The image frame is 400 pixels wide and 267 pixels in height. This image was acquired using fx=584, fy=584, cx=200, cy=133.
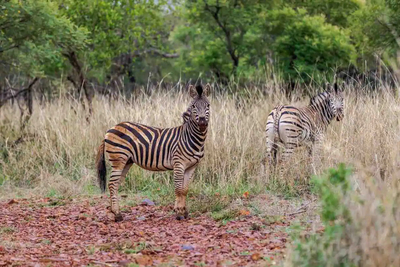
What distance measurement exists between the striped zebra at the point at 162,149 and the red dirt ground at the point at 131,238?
433 mm

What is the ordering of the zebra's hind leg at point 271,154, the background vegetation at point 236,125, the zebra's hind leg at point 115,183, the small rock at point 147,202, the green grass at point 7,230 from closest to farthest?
1. the background vegetation at point 236,125
2. the green grass at point 7,230
3. the zebra's hind leg at point 115,183
4. the small rock at point 147,202
5. the zebra's hind leg at point 271,154

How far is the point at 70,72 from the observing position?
1991cm

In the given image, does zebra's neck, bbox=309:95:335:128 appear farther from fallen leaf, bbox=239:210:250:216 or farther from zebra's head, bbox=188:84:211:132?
zebra's head, bbox=188:84:211:132

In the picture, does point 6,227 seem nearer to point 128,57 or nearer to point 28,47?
point 28,47

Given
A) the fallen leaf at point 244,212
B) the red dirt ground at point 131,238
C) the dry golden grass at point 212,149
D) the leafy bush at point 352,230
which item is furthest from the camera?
the dry golden grass at point 212,149

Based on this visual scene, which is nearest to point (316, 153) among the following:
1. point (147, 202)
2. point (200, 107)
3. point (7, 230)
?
point (200, 107)

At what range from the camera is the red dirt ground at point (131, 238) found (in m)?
4.97

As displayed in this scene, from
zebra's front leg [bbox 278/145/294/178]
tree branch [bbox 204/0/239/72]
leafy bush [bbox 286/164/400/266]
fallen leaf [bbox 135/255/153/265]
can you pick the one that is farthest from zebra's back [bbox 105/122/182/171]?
tree branch [bbox 204/0/239/72]

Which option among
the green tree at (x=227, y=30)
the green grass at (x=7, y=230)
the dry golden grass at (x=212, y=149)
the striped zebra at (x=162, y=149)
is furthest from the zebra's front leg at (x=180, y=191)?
the green tree at (x=227, y=30)

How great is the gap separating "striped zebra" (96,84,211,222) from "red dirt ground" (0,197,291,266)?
1.42 feet

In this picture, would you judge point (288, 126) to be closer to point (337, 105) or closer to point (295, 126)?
point (295, 126)

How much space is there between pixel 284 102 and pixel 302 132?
1.88 meters

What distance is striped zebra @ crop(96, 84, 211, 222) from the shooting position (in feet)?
22.3

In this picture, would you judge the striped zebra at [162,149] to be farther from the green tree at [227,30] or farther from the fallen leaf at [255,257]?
the green tree at [227,30]
